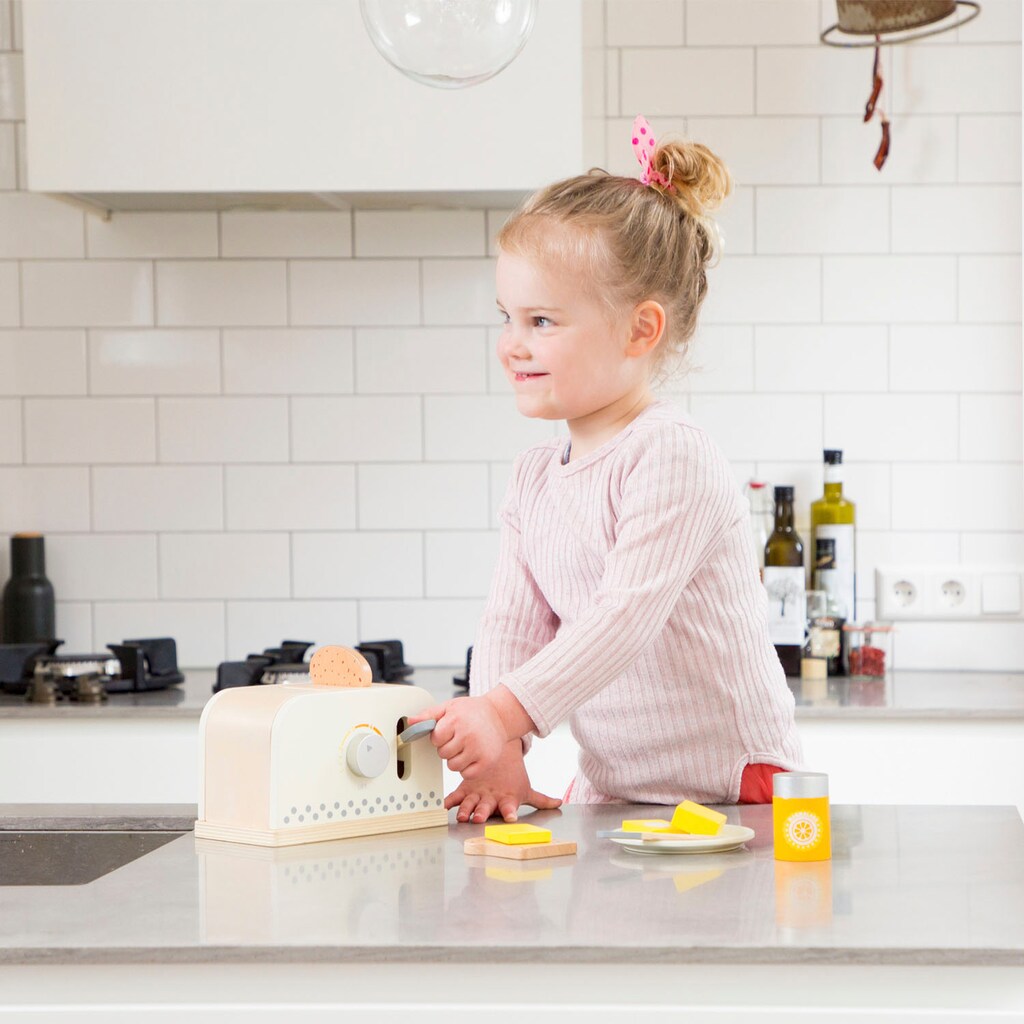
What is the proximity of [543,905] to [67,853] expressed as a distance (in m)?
0.46

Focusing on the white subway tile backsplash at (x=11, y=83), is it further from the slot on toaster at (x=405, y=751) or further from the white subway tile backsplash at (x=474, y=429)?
the slot on toaster at (x=405, y=751)

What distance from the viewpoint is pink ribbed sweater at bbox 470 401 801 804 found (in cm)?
125

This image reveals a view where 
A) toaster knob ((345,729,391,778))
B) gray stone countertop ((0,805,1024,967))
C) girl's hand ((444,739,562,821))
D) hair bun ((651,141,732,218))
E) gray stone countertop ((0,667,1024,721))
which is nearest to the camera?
gray stone countertop ((0,805,1024,967))

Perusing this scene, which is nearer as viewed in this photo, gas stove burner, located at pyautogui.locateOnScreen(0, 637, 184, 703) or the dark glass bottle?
gas stove burner, located at pyautogui.locateOnScreen(0, 637, 184, 703)

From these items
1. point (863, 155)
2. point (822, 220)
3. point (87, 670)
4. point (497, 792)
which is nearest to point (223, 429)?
point (87, 670)

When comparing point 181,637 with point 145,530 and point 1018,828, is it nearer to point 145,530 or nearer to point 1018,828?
point 145,530

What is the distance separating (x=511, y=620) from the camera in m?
1.46

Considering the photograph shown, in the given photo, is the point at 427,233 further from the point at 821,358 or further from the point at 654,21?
the point at 821,358

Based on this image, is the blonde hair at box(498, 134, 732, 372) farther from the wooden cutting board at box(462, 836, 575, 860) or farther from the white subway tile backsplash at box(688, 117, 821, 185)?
the white subway tile backsplash at box(688, 117, 821, 185)

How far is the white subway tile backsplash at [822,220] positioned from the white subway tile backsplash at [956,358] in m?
0.17

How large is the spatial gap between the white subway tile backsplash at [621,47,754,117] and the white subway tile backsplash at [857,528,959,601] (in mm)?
790

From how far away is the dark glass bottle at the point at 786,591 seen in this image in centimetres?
235

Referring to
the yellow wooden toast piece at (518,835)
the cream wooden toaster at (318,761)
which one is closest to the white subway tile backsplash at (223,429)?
the cream wooden toaster at (318,761)

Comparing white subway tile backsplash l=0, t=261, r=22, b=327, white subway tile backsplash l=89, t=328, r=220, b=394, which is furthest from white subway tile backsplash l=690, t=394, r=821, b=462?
white subway tile backsplash l=0, t=261, r=22, b=327
